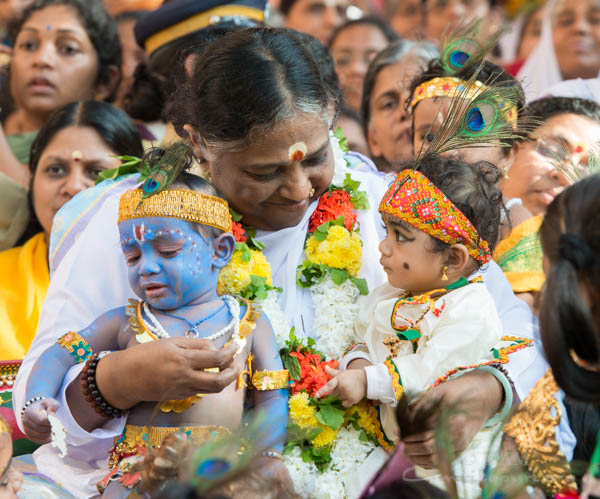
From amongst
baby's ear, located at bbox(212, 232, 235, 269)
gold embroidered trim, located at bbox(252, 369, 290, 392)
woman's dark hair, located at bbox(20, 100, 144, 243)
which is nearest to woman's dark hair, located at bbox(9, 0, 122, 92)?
woman's dark hair, located at bbox(20, 100, 144, 243)

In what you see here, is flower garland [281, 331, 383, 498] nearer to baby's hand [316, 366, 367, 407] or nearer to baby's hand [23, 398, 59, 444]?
baby's hand [316, 366, 367, 407]

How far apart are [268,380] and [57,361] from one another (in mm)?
715

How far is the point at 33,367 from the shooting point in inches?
112

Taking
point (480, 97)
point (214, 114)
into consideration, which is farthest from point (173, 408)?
point (480, 97)

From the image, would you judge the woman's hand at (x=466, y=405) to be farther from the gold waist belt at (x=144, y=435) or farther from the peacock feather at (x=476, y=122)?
the peacock feather at (x=476, y=122)

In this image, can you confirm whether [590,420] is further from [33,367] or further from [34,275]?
[34,275]

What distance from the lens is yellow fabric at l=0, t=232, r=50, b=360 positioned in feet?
13.2

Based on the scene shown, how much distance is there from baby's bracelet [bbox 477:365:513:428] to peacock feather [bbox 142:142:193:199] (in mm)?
1278

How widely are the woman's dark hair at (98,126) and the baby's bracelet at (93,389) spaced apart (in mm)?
1830

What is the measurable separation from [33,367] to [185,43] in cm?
235

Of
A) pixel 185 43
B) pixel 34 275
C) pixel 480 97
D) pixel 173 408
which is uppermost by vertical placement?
pixel 480 97

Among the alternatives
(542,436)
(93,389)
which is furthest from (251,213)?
(542,436)

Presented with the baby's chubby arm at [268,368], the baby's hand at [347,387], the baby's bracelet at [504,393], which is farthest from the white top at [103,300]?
the baby's hand at [347,387]

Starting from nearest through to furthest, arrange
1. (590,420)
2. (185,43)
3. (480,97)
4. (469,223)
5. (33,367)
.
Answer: (590,420)
(33,367)
(469,223)
(480,97)
(185,43)
